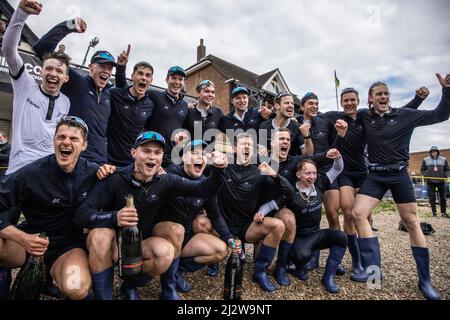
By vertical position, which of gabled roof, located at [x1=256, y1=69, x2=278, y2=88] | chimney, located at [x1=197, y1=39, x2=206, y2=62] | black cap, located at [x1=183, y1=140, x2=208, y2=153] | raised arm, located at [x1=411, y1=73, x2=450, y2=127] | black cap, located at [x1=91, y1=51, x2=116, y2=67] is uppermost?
chimney, located at [x1=197, y1=39, x2=206, y2=62]

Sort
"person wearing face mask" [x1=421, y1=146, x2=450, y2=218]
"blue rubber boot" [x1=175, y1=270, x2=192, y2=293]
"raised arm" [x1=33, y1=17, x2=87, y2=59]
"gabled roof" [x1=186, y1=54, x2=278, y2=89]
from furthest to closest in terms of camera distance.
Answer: "gabled roof" [x1=186, y1=54, x2=278, y2=89] → "person wearing face mask" [x1=421, y1=146, x2=450, y2=218] → "raised arm" [x1=33, y1=17, x2=87, y2=59] → "blue rubber boot" [x1=175, y1=270, x2=192, y2=293]

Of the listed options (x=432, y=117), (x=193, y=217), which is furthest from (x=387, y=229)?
(x=193, y=217)

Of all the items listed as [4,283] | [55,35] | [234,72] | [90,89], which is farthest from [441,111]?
[234,72]

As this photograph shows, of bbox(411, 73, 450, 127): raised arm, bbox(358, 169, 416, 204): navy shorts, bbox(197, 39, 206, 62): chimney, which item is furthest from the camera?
bbox(197, 39, 206, 62): chimney

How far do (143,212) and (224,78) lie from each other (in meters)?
23.6

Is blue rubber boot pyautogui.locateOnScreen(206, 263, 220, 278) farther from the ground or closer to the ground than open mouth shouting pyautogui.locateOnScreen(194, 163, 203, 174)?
closer to the ground

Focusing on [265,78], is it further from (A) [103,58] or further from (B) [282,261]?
(B) [282,261]

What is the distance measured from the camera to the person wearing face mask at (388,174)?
377 cm

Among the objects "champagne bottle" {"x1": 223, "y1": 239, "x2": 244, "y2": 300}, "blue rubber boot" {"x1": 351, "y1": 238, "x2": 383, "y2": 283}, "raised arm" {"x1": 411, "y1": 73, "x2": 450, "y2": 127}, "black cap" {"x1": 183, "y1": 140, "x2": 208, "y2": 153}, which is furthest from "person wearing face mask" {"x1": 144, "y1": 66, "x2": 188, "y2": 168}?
"raised arm" {"x1": 411, "y1": 73, "x2": 450, "y2": 127}

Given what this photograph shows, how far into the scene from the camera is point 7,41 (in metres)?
2.93

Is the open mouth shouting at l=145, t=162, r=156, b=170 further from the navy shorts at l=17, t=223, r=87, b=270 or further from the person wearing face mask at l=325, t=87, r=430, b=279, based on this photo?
the person wearing face mask at l=325, t=87, r=430, b=279

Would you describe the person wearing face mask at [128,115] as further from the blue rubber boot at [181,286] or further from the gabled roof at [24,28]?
the gabled roof at [24,28]

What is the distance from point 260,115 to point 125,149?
2.84m

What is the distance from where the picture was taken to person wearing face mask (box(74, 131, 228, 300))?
258cm
